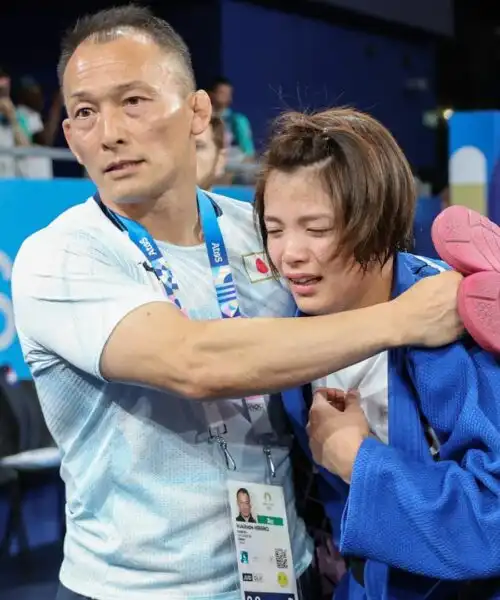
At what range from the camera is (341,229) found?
1.52m

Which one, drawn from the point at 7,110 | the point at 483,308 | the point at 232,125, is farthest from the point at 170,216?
the point at 232,125

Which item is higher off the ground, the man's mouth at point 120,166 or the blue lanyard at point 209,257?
the man's mouth at point 120,166

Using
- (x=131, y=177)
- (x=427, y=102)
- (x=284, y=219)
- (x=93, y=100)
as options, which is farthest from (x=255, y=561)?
(x=427, y=102)

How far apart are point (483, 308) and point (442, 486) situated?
263 millimetres

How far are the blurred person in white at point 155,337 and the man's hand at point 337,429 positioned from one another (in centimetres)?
13

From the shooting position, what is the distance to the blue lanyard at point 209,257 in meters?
1.66

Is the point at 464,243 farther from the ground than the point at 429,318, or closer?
farther from the ground

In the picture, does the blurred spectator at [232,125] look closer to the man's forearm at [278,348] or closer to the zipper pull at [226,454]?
the zipper pull at [226,454]

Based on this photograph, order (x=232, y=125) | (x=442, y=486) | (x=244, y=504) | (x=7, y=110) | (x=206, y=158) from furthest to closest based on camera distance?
(x=232, y=125), (x=7, y=110), (x=206, y=158), (x=244, y=504), (x=442, y=486)

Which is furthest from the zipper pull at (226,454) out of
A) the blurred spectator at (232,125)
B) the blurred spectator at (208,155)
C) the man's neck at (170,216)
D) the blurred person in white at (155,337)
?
the blurred spectator at (232,125)

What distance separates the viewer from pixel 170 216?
1769 mm

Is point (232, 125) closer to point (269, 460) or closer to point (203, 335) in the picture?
point (269, 460)

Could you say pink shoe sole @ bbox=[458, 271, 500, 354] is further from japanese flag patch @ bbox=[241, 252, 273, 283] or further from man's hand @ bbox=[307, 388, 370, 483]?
japanese flag patch @ bbox=[241, 252, 273, 283]

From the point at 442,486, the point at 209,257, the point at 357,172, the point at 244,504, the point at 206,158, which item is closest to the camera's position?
the point at 442,486
